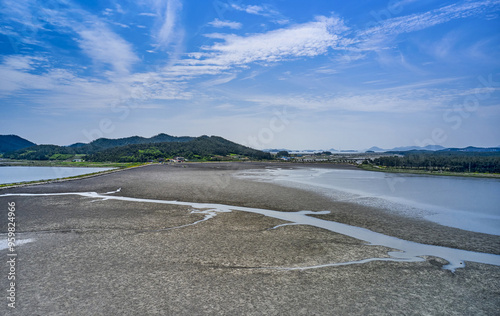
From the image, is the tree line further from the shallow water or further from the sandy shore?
the shallow water

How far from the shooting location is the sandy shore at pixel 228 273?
6578 mm

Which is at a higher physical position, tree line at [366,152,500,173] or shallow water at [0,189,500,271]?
tree line at [366,152,500,173]

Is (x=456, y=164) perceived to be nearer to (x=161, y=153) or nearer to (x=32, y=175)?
(x=32, y=175)

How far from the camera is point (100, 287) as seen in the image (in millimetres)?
7371

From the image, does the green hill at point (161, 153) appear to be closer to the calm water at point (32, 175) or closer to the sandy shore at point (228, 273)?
the calm water at point (32, 175)

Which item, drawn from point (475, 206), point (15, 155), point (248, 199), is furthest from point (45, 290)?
point (15, 155)

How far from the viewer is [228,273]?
833 cm

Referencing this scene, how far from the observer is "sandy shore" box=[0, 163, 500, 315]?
21.6ft

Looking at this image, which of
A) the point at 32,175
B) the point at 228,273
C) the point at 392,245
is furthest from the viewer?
the point at 32,175

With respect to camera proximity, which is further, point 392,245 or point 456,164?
point 456,164

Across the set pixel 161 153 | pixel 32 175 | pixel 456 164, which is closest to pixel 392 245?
pixel 32 175

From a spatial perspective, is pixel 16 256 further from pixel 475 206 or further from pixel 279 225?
pixel 475 206

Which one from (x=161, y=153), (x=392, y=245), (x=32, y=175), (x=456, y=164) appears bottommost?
(x=32, y=175)

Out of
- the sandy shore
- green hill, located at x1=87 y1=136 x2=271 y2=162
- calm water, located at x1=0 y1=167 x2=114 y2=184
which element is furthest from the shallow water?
green hill, located at x1=87 y1=136 x2=271 y2=162
